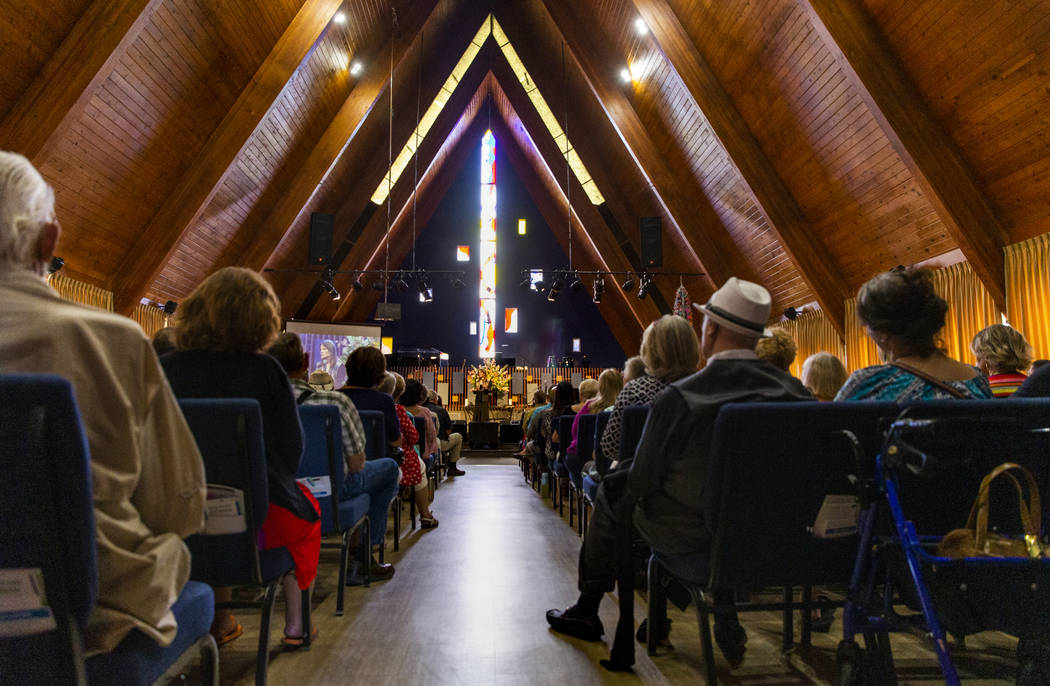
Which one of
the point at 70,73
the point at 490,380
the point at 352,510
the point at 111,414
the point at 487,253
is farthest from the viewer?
the point at 487,253

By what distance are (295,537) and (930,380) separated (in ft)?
6.04

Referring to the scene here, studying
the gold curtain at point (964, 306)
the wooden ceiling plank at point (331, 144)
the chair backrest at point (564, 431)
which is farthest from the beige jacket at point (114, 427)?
the wooden ceiling plank at point (331, 144)

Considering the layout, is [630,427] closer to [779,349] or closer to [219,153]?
[779,349]

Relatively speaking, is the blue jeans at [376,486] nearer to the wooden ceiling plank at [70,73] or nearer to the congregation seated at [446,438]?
the wooden ceiling plank at [70,73]

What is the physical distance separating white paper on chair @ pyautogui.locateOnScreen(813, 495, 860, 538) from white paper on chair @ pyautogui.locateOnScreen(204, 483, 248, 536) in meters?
1.42

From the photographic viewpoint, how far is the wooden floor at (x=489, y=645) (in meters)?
1.99

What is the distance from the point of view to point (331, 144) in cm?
926

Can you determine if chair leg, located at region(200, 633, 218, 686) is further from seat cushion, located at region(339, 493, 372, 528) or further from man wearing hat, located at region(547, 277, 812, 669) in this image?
seat cushion, located at region(339, 493, 372, 528)

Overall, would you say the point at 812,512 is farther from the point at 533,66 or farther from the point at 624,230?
the point at 533,66

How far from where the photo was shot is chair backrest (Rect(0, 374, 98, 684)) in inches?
34.0

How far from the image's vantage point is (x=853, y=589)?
1.52m

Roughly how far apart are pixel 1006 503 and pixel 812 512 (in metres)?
0.46

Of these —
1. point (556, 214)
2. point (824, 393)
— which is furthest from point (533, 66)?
point (824, 393)

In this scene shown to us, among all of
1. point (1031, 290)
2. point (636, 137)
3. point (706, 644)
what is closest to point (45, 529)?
point (706, 644)
